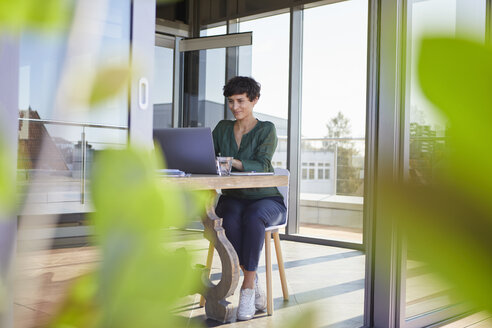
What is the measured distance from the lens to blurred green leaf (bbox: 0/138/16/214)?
101mm

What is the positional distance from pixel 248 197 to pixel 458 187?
2.43 meters

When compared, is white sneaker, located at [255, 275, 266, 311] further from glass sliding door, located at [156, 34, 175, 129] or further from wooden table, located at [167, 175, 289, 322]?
glass sliding door, located at [156, 34, 175, 129]

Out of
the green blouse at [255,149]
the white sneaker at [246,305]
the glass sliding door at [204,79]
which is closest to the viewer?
the white sneaker at [246,305]

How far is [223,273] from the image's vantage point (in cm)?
220

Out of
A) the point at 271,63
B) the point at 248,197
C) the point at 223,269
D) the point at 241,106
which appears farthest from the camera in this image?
the point at 271,63

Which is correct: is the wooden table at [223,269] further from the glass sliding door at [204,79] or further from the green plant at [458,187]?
the glass sliding door at [204,79]

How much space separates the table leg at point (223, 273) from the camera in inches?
85.0

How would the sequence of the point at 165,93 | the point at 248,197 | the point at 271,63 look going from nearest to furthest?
the point at 248,197 < the point at 271,63 < the point at 165,93

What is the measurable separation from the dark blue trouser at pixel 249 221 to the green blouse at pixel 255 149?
0.04 meters

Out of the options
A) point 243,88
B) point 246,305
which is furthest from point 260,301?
point 243,88

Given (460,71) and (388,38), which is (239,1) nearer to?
(388,38)

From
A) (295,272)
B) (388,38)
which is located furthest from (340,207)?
(388,38)

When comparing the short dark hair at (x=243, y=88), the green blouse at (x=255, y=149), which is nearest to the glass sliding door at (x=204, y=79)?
the short dark hair at (x=243, y=88)

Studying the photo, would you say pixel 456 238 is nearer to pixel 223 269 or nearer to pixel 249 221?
pixel 223 269
